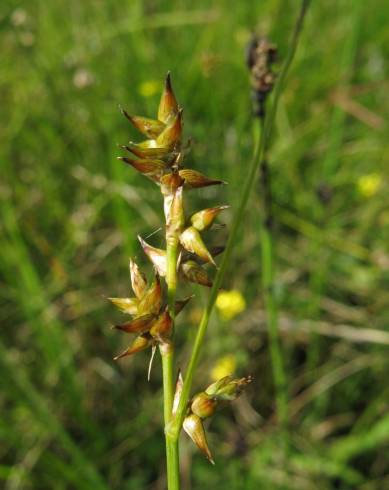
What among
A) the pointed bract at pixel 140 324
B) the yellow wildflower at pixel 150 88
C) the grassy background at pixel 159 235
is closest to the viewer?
the pointed bract at pixel 140 324

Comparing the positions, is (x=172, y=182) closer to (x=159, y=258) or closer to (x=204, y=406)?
(x=159, y=258)

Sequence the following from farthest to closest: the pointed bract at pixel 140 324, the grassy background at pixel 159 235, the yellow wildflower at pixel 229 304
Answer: the yellow wildflower at pixel 229 304 → the grassy background at pixel 159 235 → the pointed bract at pixel 140 324

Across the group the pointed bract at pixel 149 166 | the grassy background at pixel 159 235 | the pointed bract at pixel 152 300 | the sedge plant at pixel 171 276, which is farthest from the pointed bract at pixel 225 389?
the grassy background at pixel 159 235

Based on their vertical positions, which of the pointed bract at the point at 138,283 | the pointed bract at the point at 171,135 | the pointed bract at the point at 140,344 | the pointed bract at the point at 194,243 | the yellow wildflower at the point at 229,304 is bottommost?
the yellow wildflower at the point at 229,304

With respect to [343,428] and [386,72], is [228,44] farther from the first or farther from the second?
[343,428]

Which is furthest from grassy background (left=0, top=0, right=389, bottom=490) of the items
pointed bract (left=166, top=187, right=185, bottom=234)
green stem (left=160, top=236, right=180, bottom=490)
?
pointed bract (left=166, top=187, right=185, bottom=234)

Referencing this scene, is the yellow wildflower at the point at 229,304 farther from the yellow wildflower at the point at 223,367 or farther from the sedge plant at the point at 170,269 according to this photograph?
the sedge plant at the point at 170,269
